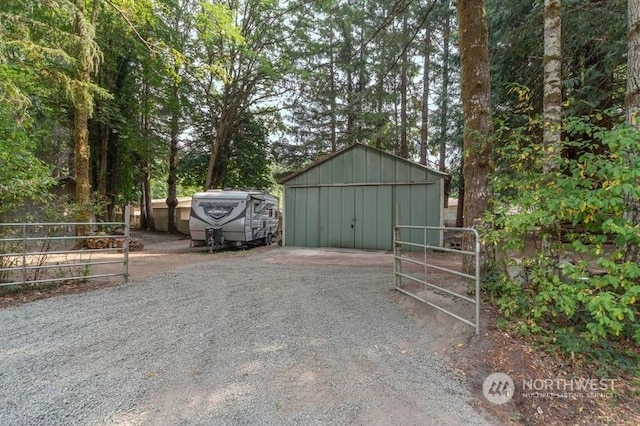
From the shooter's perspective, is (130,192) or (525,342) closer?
(525,342)

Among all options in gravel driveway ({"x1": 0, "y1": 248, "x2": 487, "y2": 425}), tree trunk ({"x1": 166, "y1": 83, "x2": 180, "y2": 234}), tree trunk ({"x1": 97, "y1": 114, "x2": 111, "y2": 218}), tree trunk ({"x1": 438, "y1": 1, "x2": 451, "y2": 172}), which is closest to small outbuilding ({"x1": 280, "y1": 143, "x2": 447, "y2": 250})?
tree trunk ({"x1": 438, "y1": 1, "x2": 451, "y2": 172})

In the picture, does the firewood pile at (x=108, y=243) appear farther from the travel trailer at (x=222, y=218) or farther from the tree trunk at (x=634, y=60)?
the tree trunk at (x=634, y=60)

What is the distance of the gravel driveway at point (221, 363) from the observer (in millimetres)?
2270

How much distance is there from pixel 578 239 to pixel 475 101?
109 inches

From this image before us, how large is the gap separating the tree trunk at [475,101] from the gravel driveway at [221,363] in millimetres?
1940

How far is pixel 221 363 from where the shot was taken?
2.93m

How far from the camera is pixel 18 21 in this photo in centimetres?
712

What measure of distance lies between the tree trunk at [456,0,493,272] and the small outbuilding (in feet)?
18.0

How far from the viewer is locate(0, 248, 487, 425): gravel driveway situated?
2270 mm

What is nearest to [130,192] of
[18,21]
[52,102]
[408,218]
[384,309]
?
[52,102]

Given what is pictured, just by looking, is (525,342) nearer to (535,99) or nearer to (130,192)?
(535,99)

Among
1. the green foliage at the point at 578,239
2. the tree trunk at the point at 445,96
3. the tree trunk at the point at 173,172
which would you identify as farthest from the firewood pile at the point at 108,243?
the tree trunk at the point at 445,96

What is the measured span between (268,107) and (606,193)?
19.1m

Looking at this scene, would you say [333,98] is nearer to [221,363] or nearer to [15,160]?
[15,160]
